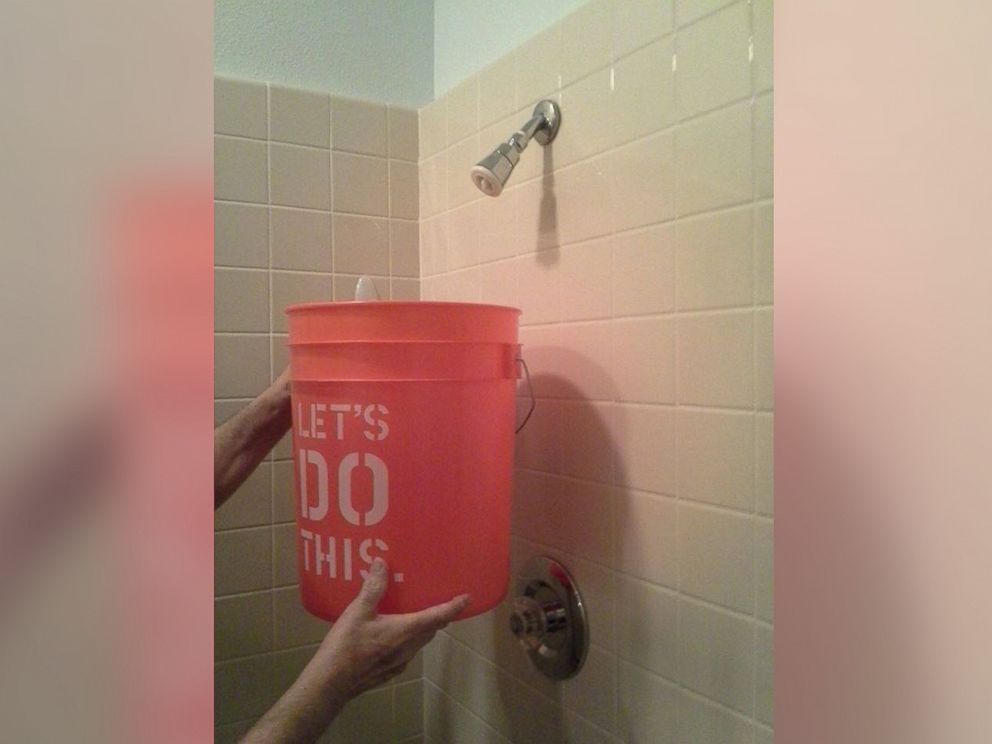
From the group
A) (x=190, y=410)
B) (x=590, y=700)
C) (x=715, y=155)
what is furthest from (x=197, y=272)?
(x=590, y=700)

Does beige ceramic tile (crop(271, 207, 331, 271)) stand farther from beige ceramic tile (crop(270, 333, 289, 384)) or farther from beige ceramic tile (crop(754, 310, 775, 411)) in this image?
beige ceramic tile (crop(754, 310, 775, 411))

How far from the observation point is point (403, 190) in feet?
3.80

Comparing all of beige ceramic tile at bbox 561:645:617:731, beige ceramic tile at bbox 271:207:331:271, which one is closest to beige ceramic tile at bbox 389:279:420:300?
beige ceramic tile at bbox 271:207:331:271

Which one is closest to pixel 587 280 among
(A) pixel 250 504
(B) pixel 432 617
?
(B) pixel 432 617

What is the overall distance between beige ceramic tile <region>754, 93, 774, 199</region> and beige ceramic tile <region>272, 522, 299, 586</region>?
819 mm

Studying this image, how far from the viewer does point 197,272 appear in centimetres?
21

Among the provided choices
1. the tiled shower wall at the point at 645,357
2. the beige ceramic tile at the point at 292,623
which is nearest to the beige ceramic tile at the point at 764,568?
the tiled shower wall at the point at 645,357

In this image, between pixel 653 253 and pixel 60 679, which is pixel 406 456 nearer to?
pixel 653 253

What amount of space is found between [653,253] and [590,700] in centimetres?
52

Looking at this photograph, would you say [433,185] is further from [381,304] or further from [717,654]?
[717,654]

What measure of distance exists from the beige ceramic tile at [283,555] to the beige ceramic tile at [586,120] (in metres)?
0.68

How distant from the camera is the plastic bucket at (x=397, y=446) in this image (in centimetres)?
64

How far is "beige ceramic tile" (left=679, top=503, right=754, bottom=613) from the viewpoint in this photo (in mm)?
618

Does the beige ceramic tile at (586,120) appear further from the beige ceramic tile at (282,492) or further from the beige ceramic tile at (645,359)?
the beige ceramic tile at (282,492)
